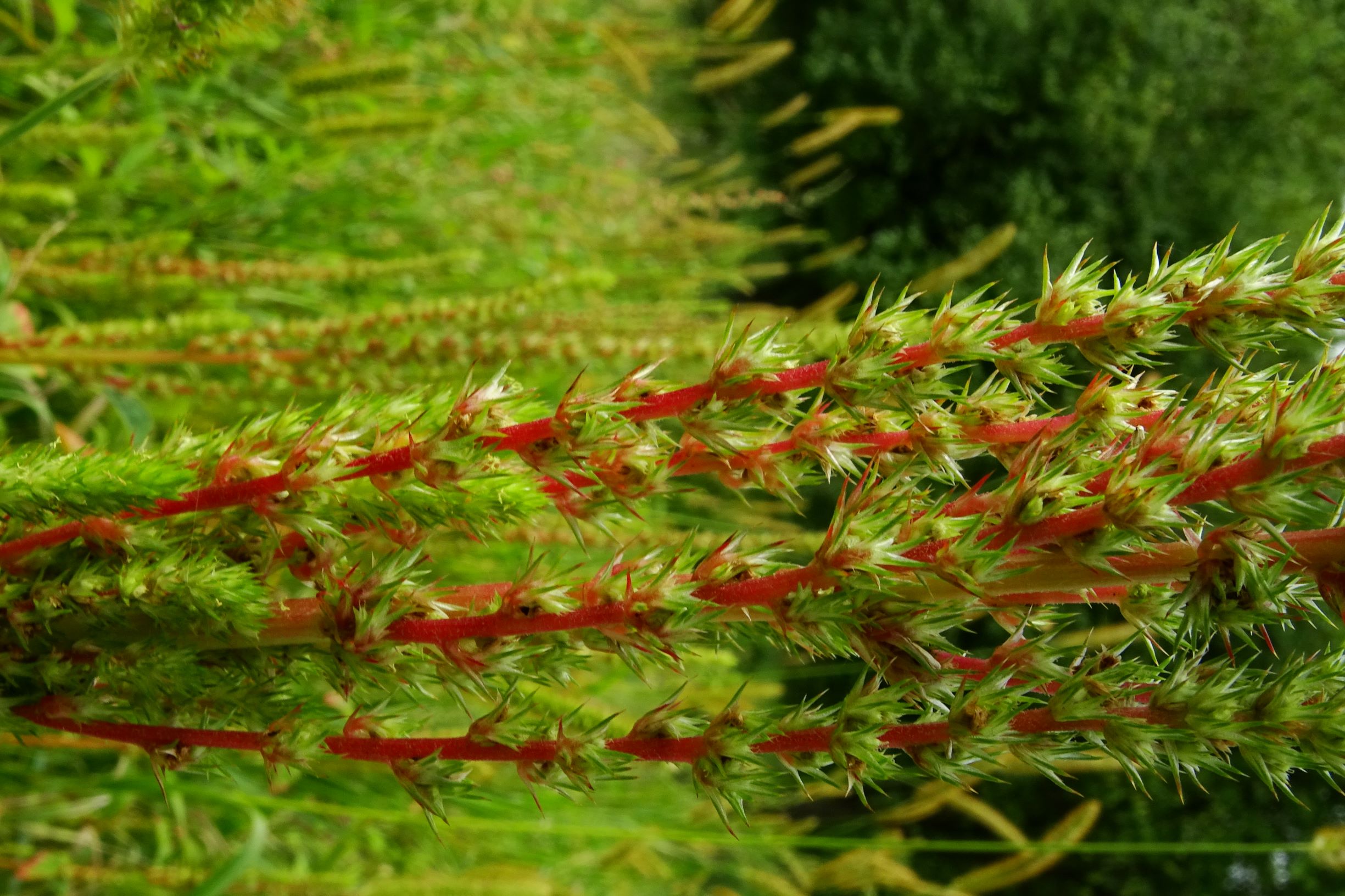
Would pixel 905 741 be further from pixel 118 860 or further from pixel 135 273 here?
pixel 118 860

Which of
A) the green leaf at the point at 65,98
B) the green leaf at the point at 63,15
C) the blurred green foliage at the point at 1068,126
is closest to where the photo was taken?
the green leaf at the point at 65,98

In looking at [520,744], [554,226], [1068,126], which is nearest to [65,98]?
[520,744]

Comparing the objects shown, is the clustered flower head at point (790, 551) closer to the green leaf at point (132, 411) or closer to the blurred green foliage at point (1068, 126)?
the green leaf at point (132, 411)

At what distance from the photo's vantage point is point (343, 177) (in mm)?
2119

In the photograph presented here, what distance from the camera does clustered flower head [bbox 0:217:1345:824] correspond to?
506mm

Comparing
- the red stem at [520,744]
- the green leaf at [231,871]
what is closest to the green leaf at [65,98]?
the red stem at [520,744]

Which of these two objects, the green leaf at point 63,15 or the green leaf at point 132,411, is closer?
the green leaf at point 132,411

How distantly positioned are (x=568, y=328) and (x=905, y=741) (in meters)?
Answer: 1.19

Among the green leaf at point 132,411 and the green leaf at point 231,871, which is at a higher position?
the green leaf at point 132,411

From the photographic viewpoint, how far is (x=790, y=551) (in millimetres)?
601

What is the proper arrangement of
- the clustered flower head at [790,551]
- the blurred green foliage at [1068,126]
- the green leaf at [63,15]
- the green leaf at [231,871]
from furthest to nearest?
the blurred green foliage at [1068,126] → the green leaf at [63,15] → the green leaf at [231,871] → the clustered flower head at [790,551]

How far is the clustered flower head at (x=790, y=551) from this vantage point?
0.51 meters

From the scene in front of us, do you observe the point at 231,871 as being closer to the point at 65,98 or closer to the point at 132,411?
the point at 132,411

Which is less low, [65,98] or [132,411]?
[65,98]
